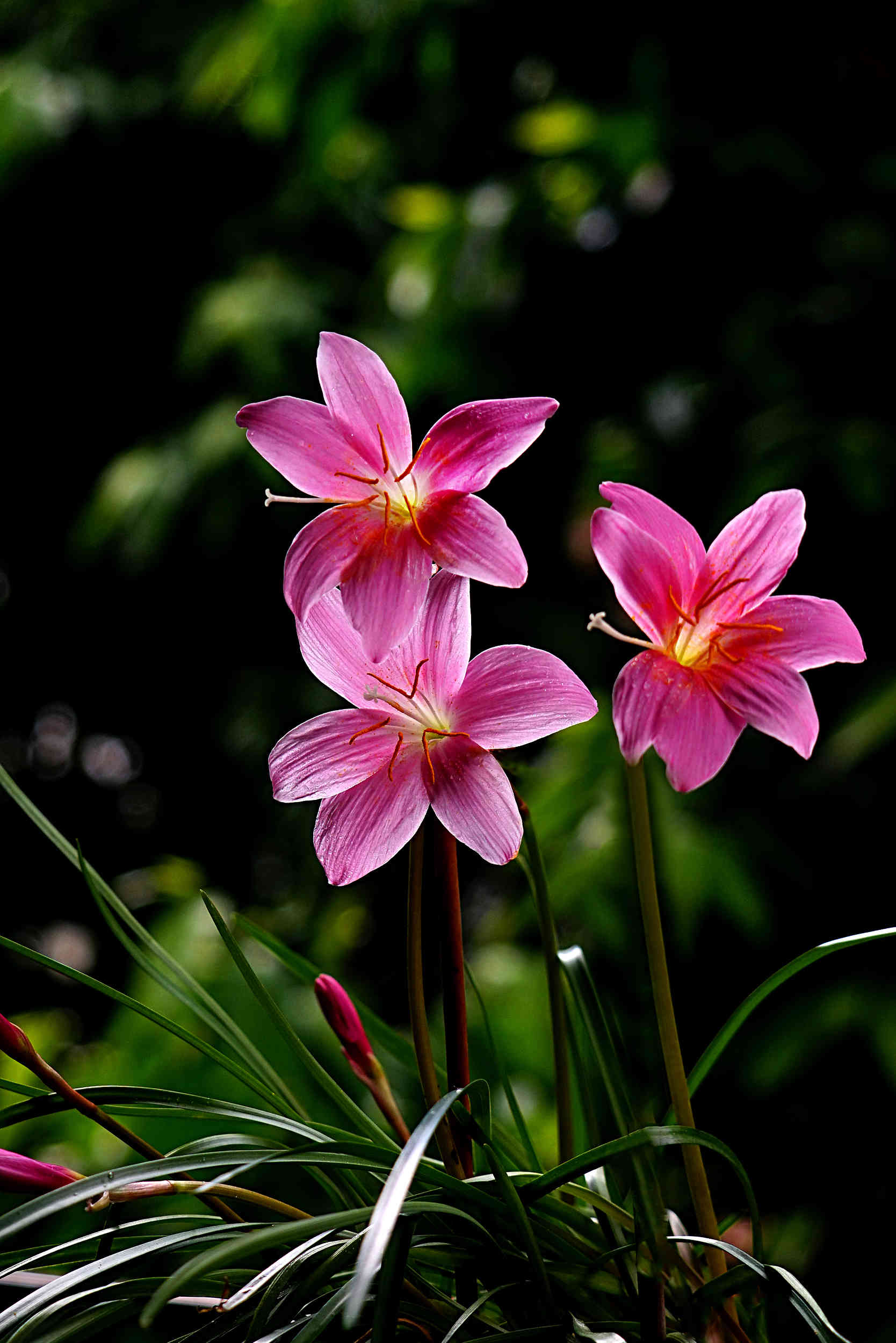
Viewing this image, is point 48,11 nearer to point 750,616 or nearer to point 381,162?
point 381,162

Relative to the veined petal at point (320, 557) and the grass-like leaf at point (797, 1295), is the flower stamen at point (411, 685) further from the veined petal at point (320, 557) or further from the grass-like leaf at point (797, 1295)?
the grass-like leaf at point (797, 1295)

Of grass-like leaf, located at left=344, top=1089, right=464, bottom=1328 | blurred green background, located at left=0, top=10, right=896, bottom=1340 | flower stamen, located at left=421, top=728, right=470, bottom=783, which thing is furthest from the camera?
blurred green background, located at left=0, top=10, right=896, bottom=1340

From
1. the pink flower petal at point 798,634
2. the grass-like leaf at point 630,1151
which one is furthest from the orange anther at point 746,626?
the grass-like leaf at point 630,1151

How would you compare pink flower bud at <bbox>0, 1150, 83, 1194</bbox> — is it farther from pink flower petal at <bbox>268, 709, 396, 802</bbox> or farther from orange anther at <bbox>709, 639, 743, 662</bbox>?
orange anther at <bbox>709, 639, 743, 662</bbox>

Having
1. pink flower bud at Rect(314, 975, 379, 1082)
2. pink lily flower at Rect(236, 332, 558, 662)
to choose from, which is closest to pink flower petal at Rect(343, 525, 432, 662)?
pink lily flower at Rect(236, 332, 558, 662)

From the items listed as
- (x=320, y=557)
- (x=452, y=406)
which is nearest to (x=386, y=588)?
(x=320, y=557)

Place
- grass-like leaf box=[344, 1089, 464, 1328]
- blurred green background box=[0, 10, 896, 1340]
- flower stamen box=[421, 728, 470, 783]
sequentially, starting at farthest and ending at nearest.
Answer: blurred green background box=[0, 10, 896, 1340], flower stamen box=[421, 728, 470, 783], grass-like leaf box=[344, 1089, 464, 1328]

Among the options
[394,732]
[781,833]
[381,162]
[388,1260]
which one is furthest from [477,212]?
[388,1260]

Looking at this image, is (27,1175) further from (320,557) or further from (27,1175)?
(320,557)
